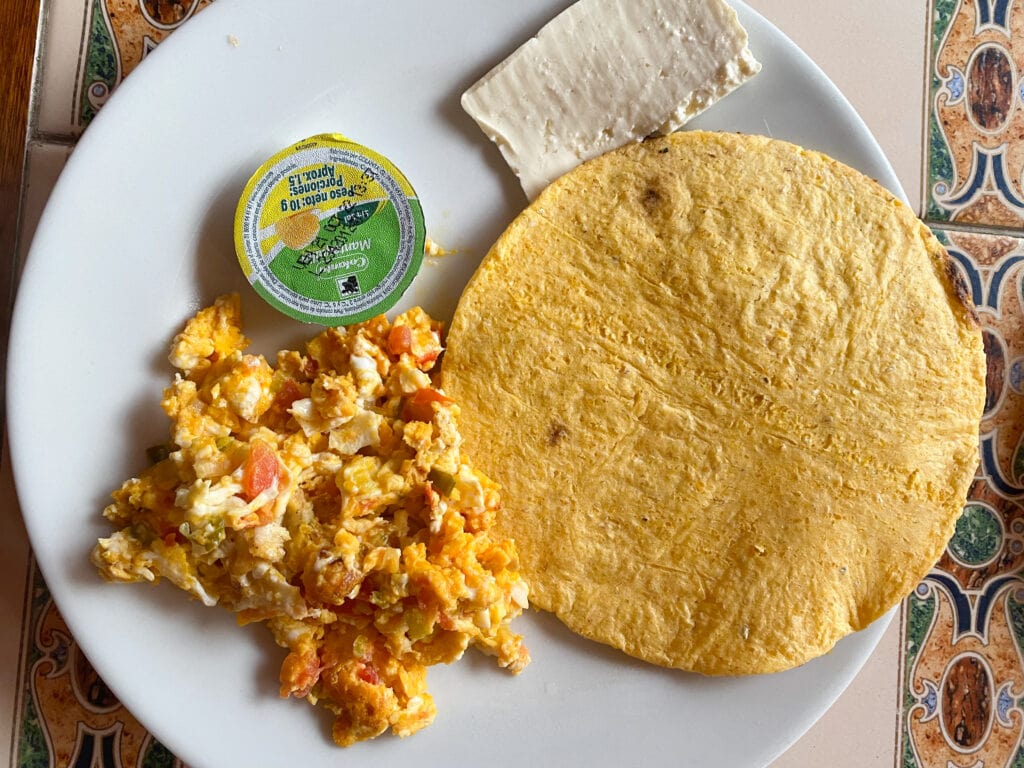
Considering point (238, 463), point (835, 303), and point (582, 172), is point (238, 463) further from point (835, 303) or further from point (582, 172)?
point (835, 303)

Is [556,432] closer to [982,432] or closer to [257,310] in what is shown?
[257,310]

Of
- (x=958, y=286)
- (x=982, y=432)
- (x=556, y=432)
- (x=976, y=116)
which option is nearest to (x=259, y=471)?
(x=556, y=432)

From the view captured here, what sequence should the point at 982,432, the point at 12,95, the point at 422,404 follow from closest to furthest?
the point at 422,404, the point at 12,95, the point at 982,432

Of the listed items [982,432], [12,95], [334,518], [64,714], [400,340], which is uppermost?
[12,95]

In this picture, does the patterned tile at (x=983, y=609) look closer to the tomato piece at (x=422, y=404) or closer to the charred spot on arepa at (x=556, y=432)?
the charred spot on arepa at (x=556, y=432)

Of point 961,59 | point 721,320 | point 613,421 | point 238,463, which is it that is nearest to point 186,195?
point 238,463

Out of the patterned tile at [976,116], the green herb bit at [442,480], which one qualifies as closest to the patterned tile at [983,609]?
the patterned tile at [976,116]

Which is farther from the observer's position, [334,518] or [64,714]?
[64,714]
